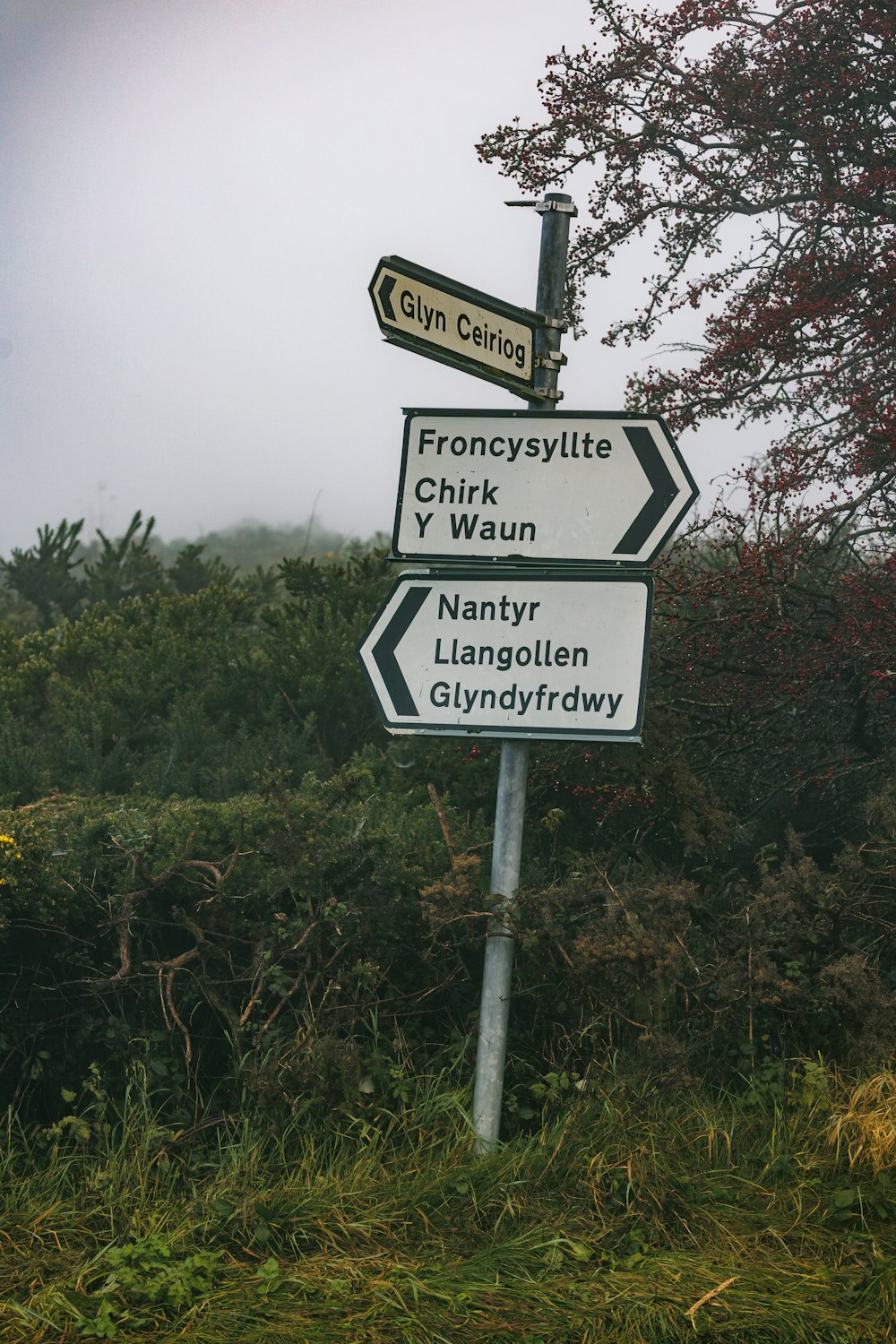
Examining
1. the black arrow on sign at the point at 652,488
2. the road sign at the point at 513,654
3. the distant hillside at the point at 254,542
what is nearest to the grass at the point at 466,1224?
the road sign at the point at 513,654

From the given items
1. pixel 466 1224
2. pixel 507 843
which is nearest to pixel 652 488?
pixel 507 843

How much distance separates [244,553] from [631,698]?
58290 millimetres

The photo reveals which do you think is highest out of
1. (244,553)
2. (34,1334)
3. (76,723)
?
(244,553)

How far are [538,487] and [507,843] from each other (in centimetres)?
115

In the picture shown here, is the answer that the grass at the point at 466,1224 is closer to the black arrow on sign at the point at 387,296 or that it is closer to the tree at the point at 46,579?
the black arrow on sign at the point at 387,296

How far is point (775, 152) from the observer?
7109 millimetres

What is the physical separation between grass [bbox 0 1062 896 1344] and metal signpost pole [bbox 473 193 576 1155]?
0.17 m

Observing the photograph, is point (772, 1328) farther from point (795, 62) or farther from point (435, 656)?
point (795, 62)

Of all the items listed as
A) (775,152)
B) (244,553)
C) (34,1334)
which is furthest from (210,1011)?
(244,553)

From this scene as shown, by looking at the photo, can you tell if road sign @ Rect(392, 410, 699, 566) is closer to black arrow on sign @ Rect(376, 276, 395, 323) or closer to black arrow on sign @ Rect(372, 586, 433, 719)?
black arrow on sign @ Rect(372, 586, 433, 719)

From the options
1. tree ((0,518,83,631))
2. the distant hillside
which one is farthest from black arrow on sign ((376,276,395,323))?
the distant hillside

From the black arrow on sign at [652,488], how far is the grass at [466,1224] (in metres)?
1.74

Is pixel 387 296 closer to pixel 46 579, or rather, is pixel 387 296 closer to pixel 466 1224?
pixel 466 1224

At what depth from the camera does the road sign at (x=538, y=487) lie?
4.08m
